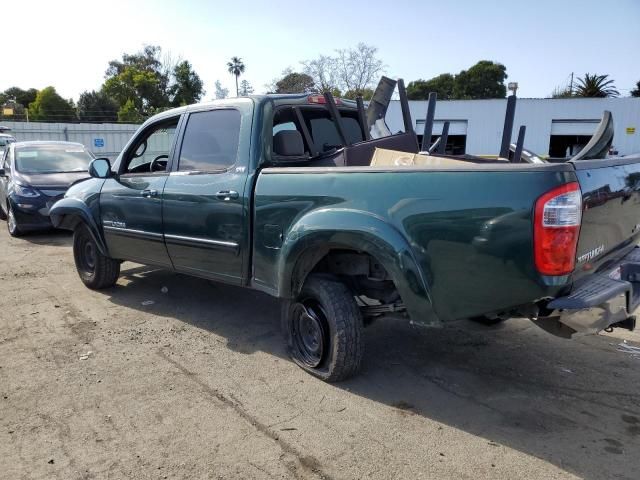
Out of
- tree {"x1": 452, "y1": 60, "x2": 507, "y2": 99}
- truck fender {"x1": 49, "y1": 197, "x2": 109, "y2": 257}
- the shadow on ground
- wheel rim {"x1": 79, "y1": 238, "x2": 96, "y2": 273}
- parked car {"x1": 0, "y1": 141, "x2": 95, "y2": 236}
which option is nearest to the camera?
the shadow on ground

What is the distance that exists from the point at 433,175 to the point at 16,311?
460 cm

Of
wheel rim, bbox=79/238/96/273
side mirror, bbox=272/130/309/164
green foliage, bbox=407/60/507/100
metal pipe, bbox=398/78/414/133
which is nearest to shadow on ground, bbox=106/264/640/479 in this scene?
wheel rim, bbox=79/238/96/273

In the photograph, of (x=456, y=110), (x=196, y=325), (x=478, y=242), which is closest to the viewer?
(x=478, y=242)

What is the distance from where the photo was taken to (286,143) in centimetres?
394

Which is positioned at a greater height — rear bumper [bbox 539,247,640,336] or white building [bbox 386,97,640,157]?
white building [bbox 386,97,640,157]

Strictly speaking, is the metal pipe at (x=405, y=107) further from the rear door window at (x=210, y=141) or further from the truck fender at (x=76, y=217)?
the truck fender at (x=76, y=217)

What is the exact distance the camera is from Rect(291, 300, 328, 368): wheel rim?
3.57m

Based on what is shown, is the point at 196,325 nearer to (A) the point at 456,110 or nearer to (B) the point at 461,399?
(B) the point at 461,399

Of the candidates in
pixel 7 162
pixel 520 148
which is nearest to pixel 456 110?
pixel 7 162

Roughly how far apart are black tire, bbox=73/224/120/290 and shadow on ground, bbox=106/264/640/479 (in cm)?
82

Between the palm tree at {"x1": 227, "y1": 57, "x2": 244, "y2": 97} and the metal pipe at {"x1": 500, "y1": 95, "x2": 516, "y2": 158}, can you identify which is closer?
the metal pipe at {"x1": 500, "y1": 95, "x2": 516, "y2": 158}

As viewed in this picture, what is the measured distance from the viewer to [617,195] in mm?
2982

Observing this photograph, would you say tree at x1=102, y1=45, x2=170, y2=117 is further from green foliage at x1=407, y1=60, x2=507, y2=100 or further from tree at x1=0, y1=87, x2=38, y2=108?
green foliage at x1=407, y1=60, x2=507, y2=100

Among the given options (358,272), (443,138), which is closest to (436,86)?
(443,138)
